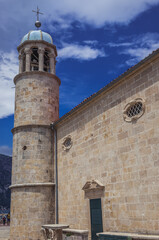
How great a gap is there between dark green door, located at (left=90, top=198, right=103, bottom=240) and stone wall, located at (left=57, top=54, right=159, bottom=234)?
0.26 m

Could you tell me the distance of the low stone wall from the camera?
10189 millimetres

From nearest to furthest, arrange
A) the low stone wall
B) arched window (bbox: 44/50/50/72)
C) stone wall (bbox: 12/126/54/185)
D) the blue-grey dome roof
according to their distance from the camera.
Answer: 1. the low stone wall
2. stone wall (bbox: 12/126/54/185)
3. the blue-grey dome roof
4. arched window (bbox: 44/50/50/72)

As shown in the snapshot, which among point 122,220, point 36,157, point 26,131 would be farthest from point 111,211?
point 26,131

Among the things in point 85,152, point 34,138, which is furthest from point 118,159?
point 34,138

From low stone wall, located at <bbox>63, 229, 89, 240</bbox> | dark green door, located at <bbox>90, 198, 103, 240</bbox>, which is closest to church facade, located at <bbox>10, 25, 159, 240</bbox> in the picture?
dark green door, located at <bbox>90, 198, 103, 240</bbox>

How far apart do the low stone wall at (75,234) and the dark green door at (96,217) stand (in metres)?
A: 0.40

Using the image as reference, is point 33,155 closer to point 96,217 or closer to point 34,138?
point 34,138

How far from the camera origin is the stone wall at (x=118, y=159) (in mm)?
8375

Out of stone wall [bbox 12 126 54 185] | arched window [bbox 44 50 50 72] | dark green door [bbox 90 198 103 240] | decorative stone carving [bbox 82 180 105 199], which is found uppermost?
arched window [bbox 44 50 50 72]

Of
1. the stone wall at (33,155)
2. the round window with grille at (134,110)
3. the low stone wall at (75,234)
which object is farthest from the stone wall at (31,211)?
the round window with grille at (134,110)

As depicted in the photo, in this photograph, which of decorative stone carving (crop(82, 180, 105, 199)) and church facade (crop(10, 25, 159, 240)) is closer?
church facade (crop(10, 25, 159, 240))

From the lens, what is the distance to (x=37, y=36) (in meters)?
16.6

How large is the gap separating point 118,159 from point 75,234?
3.63 meters

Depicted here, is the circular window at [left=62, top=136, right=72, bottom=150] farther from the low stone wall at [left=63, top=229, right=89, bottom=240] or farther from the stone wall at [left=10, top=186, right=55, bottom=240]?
the low stone wall at [left=63, top=229, right=89, bottom=240]
